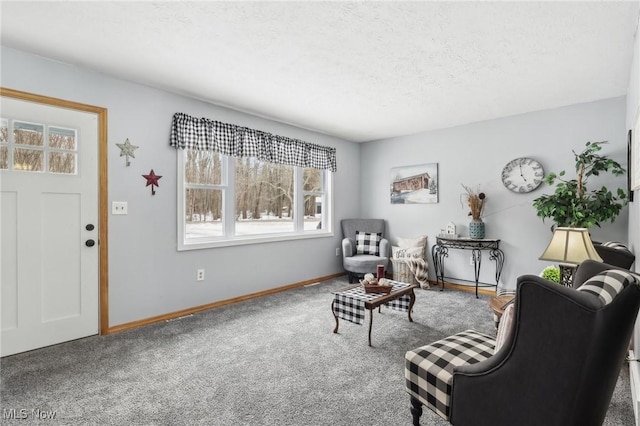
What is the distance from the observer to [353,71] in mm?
2832

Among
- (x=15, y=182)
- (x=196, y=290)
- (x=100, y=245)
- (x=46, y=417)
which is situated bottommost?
(x=46, y=417)

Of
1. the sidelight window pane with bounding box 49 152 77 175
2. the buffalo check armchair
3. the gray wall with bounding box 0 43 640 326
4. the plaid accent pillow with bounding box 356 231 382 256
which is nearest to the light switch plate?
the gray wall with bounding box 0 43 640 326

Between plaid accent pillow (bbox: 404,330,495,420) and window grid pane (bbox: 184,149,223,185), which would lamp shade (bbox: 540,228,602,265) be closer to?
plaid accent pillow (bbox: 404,330,495,420)

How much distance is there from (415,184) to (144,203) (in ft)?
12.3

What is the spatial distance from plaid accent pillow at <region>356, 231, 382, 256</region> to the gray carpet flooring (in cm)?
171

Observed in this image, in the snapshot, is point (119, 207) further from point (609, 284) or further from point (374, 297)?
point (609, 284)

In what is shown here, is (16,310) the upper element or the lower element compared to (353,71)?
lower

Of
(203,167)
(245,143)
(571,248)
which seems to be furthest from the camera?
(245,143)

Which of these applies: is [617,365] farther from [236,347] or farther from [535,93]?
[535,93]

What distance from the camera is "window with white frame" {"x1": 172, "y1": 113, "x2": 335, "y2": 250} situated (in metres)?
3.65

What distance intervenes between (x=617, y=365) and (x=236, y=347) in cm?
238

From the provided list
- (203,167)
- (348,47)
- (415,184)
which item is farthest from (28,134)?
(415,184)

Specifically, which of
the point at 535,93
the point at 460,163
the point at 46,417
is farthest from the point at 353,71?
the point at 46,417

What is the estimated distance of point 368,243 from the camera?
5.12 m
